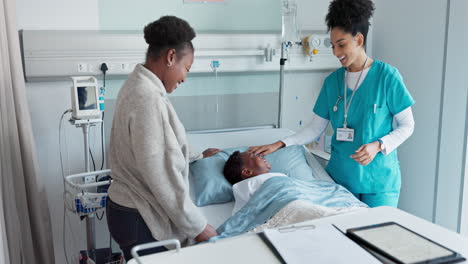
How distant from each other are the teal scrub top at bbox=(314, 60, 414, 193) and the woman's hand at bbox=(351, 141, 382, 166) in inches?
5.6

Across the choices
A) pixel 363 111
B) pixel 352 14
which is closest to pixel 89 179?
pixel 363 111

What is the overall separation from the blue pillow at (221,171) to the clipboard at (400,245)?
1050 millimetres

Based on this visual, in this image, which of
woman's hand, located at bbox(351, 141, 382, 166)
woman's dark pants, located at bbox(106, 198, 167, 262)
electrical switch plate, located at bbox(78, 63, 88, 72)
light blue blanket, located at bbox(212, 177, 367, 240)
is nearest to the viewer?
woman's dark pants, located at bbox(106, 198, 167, 262)

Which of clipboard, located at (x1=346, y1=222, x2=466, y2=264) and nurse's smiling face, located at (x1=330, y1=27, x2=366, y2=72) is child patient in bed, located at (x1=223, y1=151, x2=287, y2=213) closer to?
nurse's smiling face, located at (x1=330, y1=27, x2=366, y2=72)

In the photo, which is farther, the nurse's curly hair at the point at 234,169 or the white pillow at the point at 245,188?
the nurse's curly hair at the point at 234,169

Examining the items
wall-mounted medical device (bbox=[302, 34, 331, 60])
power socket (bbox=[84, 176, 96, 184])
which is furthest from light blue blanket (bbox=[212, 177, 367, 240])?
wall-mounted medical device (bbox=[302, 34, 331, 60])

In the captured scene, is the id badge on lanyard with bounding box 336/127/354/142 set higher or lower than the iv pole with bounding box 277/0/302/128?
lower

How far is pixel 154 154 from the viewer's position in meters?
1.33

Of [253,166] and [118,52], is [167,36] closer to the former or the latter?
[253,166]

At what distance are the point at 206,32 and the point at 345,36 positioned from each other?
1023 mm

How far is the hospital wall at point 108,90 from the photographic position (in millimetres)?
2496

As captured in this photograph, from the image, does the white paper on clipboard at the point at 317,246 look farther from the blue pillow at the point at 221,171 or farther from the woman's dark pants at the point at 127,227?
the blue pillow at the point at 221,171

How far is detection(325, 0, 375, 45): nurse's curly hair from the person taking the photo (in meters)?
1.99

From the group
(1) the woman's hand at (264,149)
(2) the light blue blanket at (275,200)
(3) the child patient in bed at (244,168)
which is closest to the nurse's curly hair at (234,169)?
(3) the child patient in bed at (244,168)
